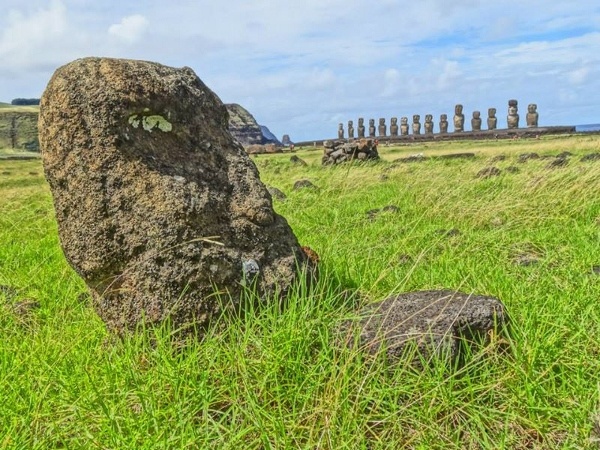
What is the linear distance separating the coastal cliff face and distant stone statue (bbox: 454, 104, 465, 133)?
68030 mm

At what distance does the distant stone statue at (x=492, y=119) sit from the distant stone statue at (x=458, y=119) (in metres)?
2.11

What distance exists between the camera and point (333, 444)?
2.81 metres

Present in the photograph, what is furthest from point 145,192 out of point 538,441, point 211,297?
point 538,441

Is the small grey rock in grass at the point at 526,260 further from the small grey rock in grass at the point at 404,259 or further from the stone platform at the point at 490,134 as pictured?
the stone platform at the point at 490,134

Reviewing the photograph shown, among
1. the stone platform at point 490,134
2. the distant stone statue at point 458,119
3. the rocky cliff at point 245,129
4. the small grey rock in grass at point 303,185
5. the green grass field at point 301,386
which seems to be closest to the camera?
the green grass field at point 301,386

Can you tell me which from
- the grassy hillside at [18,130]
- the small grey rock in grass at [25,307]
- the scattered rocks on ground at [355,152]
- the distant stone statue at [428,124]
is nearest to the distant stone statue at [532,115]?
the distant stone statue at [428,124]

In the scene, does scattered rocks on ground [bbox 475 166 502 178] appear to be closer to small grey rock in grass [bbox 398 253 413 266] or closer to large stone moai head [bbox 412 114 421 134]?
small grey rock in grass [bbox 398 253 413 266]

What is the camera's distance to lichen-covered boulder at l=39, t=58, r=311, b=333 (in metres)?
3.80

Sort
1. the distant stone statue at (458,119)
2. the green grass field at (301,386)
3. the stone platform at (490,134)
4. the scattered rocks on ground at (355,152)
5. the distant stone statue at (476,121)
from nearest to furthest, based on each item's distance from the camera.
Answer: the green grass field at (301,386), the scattered rocks on ground at (355,152), the stone platform at (490,134), the distant stone statue at (476,121), the distant stone statue at (458,119)

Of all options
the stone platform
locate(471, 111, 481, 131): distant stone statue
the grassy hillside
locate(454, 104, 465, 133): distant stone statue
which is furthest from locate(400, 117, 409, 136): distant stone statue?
the grassy hillside

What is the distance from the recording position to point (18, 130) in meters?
106

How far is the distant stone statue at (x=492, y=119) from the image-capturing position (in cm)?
4859

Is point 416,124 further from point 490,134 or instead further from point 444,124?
point 490,134

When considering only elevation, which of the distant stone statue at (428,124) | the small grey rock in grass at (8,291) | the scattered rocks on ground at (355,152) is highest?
the distant stone statue at (428,124)
